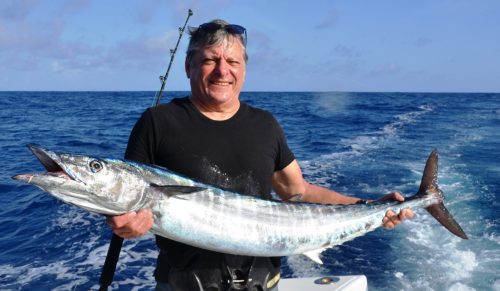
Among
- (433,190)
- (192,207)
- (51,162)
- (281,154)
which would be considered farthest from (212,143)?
(433,190)

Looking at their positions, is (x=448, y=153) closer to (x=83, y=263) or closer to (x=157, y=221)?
(x=83, y=263)

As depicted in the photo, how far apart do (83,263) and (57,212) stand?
2.64m

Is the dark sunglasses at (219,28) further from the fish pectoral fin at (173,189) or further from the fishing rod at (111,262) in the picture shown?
the fishing rod at (111,262)

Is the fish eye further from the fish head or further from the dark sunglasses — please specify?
the dark sunglasses

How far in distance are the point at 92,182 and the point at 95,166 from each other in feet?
0.29

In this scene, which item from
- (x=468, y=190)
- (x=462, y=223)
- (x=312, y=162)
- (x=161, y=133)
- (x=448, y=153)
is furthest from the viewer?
(x=448, y=153)

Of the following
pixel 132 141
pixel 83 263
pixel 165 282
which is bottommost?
pixel 83 263

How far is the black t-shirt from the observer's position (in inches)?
104

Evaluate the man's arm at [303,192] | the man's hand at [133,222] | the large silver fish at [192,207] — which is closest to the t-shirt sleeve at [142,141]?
the large silver fish at [192,207]

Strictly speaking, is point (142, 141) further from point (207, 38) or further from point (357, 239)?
point (357, 239)

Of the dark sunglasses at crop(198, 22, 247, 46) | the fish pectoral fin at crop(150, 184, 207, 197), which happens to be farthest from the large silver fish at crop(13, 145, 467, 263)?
the dark sunglasses at crop(198, 22, 247, 46)

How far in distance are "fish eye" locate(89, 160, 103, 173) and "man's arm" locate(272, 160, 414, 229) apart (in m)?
1.21

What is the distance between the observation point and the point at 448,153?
15.4m

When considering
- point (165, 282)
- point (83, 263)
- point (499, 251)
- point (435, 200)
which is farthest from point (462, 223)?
point (165, 282)
